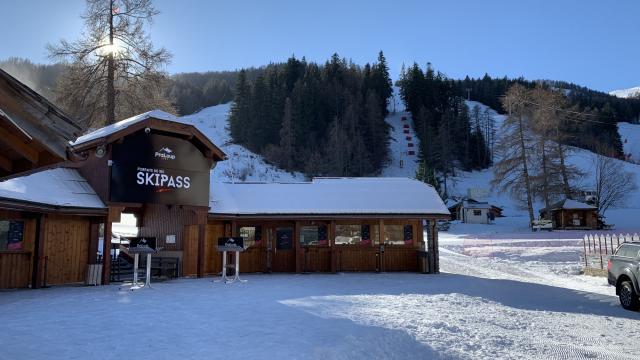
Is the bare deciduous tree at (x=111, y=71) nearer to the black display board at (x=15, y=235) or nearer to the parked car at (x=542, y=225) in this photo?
the black display board at (x=15, y=235)

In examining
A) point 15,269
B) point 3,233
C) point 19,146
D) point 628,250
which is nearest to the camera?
point 19,146

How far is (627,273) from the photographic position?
12578 mm

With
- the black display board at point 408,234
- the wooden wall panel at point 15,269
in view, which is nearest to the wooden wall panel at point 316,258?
the black display board at point 408,234

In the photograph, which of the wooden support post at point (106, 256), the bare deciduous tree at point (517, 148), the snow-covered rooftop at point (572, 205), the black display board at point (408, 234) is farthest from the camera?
the snow-covered rooftop at point (572, 205)

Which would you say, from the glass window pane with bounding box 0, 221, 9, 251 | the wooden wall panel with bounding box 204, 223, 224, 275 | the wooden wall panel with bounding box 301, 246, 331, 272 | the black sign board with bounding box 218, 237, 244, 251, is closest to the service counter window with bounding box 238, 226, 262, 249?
the wooden wall panel with bounding box 204, 223, 224, 275

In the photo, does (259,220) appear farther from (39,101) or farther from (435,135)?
(435,135)

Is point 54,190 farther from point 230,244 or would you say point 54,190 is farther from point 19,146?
point 19,146

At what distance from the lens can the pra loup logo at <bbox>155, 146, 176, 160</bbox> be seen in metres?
18.1

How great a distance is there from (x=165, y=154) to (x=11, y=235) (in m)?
5.53

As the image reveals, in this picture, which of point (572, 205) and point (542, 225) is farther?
point (572, 205)

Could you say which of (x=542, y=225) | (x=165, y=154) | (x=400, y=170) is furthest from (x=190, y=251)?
(x=400, y=170)

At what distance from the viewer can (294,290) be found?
15367 millimetres

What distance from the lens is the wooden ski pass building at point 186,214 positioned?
15438 millimetres

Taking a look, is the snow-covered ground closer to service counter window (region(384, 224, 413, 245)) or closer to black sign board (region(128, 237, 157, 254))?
black sign board (region(128, 237, 157, 254))
